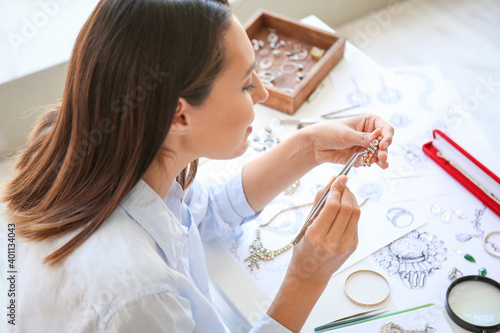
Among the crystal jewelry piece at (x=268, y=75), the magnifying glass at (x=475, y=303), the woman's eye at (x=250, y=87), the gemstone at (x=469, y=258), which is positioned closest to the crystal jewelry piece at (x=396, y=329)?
the magnifying glass at (x=475, y=303)

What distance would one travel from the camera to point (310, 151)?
41.4 inches

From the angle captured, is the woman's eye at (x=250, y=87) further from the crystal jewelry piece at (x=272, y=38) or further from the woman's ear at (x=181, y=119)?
the crystal jewelry piece at (x=272, y=38)

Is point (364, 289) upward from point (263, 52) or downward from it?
downward

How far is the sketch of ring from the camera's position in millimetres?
999

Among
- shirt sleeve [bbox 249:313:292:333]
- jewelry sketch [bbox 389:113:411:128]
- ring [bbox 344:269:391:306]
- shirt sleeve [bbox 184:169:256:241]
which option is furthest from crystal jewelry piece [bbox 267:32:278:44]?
shirt sleeve [bbox 249:313:292:333]

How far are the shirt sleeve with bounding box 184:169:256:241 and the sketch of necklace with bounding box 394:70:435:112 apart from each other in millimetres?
544

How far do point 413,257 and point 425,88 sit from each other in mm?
539

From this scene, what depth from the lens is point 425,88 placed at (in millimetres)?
1290

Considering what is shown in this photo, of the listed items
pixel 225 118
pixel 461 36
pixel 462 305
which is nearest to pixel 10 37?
pixel 225 118

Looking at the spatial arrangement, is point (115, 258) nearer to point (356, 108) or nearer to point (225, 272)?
point (225, 272)

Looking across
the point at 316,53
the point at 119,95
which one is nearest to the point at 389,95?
the point at 316,53

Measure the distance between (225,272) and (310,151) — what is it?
0.32 meters

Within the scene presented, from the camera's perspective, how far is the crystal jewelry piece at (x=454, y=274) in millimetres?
903

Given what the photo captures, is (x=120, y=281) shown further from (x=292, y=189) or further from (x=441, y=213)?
(x=441, y=213)
